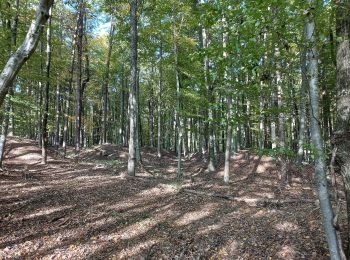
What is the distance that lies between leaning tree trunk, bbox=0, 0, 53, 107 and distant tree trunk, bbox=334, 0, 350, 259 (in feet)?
17.2

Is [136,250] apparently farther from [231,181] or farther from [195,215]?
[231,181]

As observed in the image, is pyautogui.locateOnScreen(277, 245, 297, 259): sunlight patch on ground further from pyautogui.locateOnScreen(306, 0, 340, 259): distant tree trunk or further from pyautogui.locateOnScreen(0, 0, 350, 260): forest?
pyautogui.locateOnScreen(306, 0, 340, 259): distant tree trunk

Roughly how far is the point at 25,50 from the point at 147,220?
18.7ft

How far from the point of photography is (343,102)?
16.0ft

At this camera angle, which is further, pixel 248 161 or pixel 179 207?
pixel 248 161

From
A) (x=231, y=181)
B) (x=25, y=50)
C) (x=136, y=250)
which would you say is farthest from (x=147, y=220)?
(x=231, y=181)

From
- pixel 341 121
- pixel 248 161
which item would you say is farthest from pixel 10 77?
pixel 248 161

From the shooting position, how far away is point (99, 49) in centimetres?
3123

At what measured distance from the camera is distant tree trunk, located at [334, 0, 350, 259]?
4762 millimetres

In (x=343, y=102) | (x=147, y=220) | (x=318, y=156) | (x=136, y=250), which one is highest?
(x=343, y=102)

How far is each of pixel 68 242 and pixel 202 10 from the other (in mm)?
6088

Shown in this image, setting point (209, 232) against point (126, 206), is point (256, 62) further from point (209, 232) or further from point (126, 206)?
point (126, 206)

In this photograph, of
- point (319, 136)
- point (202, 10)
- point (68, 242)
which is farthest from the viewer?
point (68, 242)

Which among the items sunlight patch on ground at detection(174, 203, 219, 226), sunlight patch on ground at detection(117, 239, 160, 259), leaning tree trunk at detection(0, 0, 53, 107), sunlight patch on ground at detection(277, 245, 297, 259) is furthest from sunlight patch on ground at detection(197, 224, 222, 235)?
leaning tree trunk at detection(0, 0, 53, 107)
